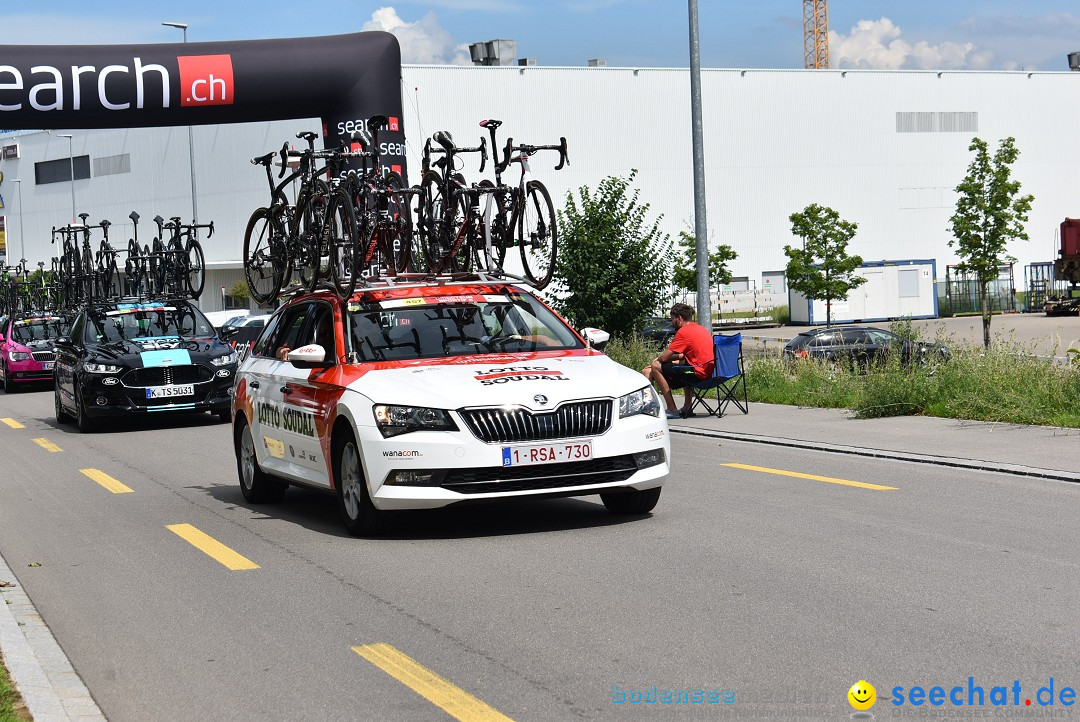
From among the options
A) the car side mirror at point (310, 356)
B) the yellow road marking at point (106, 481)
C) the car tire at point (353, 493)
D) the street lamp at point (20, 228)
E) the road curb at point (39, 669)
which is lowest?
the yellow road marking at point (106, 481)

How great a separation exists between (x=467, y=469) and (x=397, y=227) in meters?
4.74

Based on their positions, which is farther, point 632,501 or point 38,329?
point 38,329

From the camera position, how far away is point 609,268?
83.5 feet

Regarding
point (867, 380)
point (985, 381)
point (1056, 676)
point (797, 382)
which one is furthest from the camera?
point (797, 382)

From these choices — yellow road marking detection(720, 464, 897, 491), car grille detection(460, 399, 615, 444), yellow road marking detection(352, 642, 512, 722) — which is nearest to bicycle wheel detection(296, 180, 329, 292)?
car grille detection(460, 399, 615, 444)

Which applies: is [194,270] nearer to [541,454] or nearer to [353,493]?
[353,493]

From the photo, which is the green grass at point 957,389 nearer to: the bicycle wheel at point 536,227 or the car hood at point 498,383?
the bicycle wheel at point 536,227

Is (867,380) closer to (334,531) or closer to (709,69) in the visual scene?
(334,531)

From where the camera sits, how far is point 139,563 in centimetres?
870

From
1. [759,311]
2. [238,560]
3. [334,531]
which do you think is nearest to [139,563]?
[238,560]

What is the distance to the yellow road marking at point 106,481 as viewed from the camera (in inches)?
502

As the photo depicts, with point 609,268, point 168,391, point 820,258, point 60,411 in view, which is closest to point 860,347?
point 609,268

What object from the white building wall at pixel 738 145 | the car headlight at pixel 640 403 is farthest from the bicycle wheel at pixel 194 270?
the white building wall at pixel 738 145

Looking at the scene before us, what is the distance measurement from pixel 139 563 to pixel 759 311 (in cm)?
6564
